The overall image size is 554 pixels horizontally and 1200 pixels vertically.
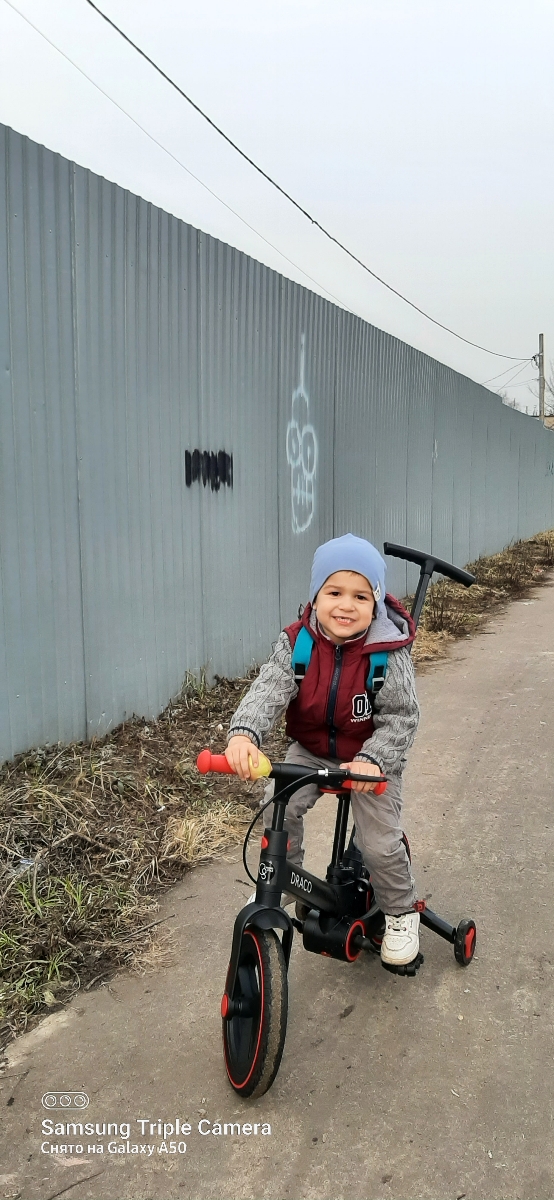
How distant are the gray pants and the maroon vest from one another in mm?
107

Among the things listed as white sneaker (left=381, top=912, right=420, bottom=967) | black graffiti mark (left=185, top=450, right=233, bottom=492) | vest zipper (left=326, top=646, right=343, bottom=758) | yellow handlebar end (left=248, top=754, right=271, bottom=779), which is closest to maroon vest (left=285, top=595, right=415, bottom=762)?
vest zipper (left=326, top=646, right=343, bottom=758)

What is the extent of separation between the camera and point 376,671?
99.7 inches

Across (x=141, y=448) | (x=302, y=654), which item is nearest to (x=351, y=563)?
(x=302, y=654)

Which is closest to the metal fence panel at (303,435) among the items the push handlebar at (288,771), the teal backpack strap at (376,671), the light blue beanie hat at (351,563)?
the light blue beanie hat at (351,563)

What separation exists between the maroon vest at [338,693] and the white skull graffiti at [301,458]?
422 centimetres

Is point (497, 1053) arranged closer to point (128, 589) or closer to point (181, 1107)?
point (181, 1107)

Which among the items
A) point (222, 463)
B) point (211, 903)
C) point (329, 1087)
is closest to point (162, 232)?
point (222, 463)

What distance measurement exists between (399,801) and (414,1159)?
3.07 ft

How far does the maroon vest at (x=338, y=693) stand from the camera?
2549mm

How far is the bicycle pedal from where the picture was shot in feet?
8.91

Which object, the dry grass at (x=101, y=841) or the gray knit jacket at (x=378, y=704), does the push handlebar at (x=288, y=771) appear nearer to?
the gray knit jacket at (x=378, y=704)

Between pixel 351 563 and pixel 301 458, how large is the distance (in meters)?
4.51

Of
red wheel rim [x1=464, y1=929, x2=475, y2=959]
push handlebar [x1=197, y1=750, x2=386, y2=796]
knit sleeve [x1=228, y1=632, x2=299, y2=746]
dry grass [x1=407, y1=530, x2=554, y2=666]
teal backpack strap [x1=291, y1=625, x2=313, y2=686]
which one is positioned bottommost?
red wheel rim [x1=464, y1=929, x2=475, y2=959]

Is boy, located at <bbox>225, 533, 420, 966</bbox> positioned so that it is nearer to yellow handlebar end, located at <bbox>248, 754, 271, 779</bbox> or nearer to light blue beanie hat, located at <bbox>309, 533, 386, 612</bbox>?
light blue beanie hat, located at <bbox>309, 533, 386, 612</bbox>
